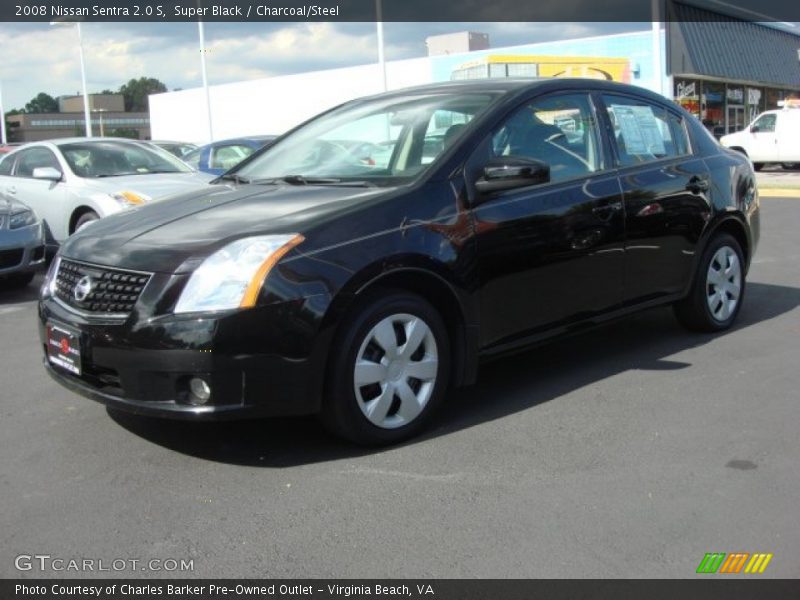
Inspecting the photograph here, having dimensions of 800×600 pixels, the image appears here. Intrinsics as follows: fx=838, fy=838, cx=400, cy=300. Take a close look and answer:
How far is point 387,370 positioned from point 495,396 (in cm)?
103

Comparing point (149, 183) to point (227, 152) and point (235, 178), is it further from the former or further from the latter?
point (235, 178)

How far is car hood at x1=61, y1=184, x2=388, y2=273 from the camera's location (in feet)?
11.7

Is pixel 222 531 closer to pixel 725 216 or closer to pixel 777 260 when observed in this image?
pixel 725 216

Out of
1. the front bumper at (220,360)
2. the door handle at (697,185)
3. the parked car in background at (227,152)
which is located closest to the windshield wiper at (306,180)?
the front bumper at (220,360)

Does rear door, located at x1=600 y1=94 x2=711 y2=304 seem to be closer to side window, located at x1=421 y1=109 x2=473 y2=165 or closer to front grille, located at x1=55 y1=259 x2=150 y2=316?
side window, located at x1=421 y1=109 x2=473 y2=165

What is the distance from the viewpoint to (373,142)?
4.60m

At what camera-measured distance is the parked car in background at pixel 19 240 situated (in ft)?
25.1

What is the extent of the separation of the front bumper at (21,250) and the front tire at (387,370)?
522cm

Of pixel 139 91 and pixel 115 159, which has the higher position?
pixel 139 91

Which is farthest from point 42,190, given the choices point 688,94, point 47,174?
point 688,94

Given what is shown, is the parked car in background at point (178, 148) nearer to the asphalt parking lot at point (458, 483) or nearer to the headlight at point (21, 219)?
the headlight at point (21, 219)

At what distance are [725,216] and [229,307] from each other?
3.71m
